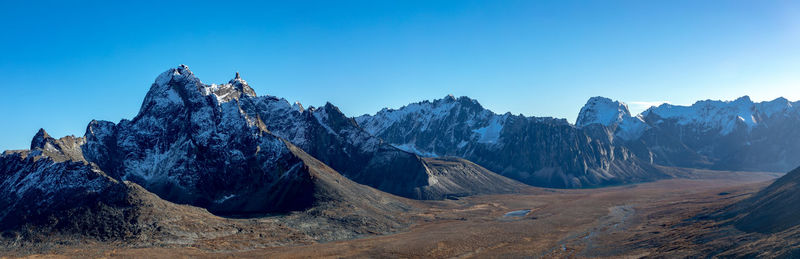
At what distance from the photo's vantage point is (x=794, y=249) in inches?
2362

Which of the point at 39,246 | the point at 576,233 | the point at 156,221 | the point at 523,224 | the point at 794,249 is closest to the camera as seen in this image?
the point at 794,249

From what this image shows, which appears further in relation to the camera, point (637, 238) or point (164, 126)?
point (164, 126)

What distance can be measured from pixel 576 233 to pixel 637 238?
17.5 metres

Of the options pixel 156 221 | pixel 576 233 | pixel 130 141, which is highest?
pixel 130 141

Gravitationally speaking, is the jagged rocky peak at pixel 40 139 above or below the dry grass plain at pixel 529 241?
above

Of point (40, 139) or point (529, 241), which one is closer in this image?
point (529, 241)

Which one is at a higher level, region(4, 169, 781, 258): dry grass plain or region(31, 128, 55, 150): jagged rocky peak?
region(31, 128, 55, 150): jagged rocky peak

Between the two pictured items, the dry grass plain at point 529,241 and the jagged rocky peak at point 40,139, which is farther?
the jagged rocky peak at point 40,139

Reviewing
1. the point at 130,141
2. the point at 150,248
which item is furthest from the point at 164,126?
the point at 150,248

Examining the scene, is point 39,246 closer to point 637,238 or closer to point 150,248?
point 150,248

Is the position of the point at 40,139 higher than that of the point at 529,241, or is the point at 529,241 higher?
the point at 40,139

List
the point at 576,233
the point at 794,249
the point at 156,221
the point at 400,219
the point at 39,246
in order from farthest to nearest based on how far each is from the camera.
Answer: the point at 400,219 → the point at 576,233 → the point at 156,221 → the point at 39,246 → the point at 794,249

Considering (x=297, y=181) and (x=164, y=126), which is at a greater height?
(x=164, y=126)

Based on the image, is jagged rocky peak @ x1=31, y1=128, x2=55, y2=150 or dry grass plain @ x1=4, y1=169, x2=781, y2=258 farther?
jagged rocky peak @ x1=31, y1=128, x2=55, y2=150
